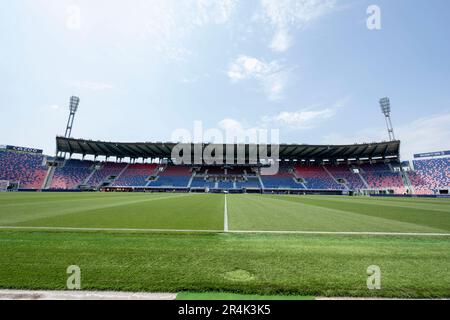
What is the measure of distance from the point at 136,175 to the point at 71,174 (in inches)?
621

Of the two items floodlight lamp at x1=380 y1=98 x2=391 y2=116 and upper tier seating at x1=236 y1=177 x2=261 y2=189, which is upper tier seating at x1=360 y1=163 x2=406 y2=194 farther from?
upper tier seating at x1=236 y1=177 x2=261 y2=189

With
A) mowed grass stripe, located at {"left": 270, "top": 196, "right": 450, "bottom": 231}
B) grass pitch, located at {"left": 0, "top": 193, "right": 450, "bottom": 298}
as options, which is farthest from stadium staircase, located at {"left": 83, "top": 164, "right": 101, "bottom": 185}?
mowed grass stripe, located at {"left": 270, "top": 196, "right": 450, "bottom": 231}

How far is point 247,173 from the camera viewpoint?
2467 inches

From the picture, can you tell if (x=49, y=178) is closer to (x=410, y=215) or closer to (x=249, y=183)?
(x=249, y=183)

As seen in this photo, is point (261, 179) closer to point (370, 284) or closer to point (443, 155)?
point (443, 155)

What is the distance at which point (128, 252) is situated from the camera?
4125mm

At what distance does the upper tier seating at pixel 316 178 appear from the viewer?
177ft

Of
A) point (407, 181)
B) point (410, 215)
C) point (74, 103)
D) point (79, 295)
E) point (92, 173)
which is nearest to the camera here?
point (79, 295)

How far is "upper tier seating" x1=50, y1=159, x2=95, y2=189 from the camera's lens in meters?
50.8

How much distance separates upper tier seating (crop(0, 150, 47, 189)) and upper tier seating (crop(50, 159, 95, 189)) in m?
2.86

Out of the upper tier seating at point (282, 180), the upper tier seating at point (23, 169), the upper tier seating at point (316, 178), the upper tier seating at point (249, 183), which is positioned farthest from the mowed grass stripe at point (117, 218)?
the upper tier seating at point (23, 169)

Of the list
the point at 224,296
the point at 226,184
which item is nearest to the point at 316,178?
the point at 226,184

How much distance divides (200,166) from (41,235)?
60315mm
